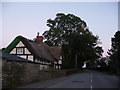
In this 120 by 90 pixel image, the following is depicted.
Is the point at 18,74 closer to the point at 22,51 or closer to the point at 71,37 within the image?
the point at 22,51

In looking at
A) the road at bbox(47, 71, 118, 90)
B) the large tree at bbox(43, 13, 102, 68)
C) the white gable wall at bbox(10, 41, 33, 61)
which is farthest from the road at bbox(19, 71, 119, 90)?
the large tree at bbox(43, 13, 102, 68)

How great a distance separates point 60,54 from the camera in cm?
7012

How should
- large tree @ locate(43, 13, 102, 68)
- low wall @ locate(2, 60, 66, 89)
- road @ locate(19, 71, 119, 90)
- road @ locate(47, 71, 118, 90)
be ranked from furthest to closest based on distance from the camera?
large tree @ locate(43, 13, 102, 68) → road @ locate(47, 71, 118, 90) → road @ locate(19, 71, 119, 90) → low wall @ locate(2, 60, 66, 89)

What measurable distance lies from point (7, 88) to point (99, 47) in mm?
73470

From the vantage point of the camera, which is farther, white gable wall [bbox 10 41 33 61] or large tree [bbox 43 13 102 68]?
large tree [bbox 43 13 102 68]

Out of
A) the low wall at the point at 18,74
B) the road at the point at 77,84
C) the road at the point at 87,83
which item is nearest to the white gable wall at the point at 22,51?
the road at the point at 87,83

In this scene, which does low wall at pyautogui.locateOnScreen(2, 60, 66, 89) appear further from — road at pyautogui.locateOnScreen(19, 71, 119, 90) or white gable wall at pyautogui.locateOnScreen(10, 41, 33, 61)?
white gable wall at pyautogui.locateOnScreen(10, 41, 33, 61)

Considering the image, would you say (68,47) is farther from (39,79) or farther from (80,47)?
(39,79)

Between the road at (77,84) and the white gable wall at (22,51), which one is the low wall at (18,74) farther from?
the white gable wall at (22,51)

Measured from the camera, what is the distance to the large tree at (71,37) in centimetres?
7544

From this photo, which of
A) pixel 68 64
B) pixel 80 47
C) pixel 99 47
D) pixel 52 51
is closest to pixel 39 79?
pixel 52 51

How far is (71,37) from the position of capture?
7656 centimetres

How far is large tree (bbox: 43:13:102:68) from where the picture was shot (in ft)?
247

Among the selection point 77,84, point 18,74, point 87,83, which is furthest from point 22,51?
point 18,74
